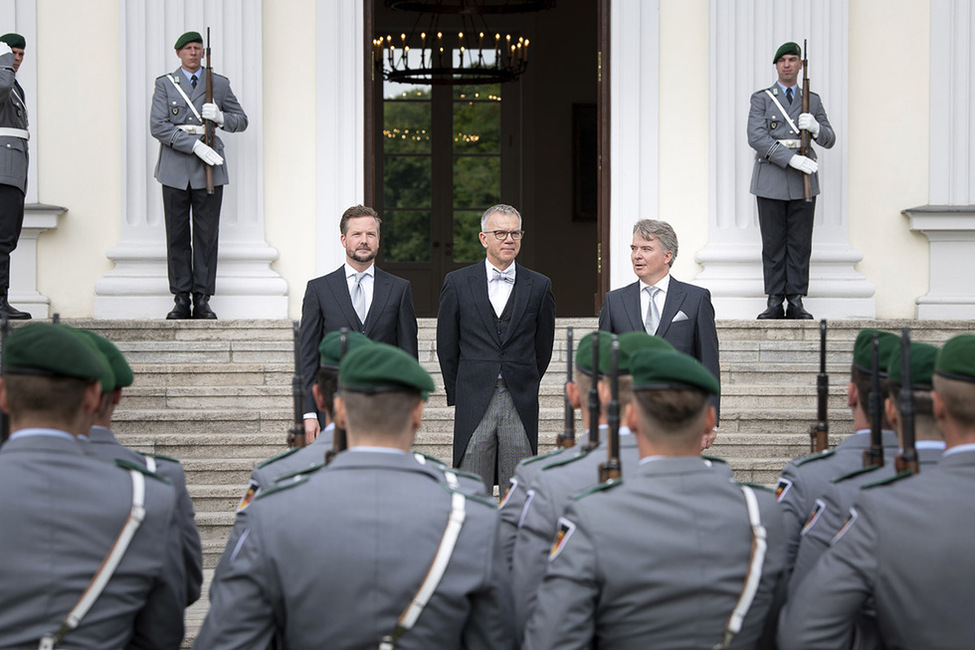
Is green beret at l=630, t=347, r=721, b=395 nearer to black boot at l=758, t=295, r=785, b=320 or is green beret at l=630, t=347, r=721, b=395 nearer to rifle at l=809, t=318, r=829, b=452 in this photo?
rifle at l=809, t=318, r=829, b=452

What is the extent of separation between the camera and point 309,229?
29.8ft

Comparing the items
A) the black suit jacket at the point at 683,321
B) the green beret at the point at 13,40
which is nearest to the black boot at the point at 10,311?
the green beret at the point at 13,40

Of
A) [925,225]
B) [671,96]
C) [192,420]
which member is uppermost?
[671,96]

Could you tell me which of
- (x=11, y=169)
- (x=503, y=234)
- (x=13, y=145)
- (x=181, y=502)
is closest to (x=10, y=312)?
(x=11, y=169)

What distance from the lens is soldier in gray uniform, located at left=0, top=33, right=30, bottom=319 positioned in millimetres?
7766

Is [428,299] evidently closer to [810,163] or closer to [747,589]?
[810,163]

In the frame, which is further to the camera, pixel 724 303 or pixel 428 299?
pixel 428 299

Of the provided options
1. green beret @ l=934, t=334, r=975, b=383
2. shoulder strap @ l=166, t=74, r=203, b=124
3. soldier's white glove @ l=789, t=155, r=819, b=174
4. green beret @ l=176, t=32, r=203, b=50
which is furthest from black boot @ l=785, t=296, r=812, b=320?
green beret @ l=934, t=334, r=975, b=383

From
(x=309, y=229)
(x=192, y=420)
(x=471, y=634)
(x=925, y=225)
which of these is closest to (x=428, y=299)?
(x=309, y=229)

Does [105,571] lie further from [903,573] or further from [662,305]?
[662,305]

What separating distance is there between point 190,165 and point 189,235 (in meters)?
0.46

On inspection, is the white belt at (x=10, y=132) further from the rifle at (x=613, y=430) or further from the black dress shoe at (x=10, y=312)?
the rifle at (x=613, y=430)

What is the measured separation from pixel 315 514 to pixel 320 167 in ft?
22.0

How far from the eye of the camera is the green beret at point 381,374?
2684 mm
